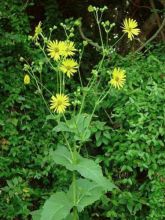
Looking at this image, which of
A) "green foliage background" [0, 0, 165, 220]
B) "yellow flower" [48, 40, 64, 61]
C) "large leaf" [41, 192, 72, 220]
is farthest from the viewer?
"green foliage background" [0, 0, 165, 220]

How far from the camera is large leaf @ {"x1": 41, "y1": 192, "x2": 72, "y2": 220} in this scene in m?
2.66

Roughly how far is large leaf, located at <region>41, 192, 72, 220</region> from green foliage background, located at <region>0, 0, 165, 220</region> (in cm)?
64

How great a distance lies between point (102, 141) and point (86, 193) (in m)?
0.76

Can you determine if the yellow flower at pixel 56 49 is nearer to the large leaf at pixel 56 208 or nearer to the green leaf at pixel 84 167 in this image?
the green leaf at pixel 84 167

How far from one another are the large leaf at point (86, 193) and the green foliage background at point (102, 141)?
44 cm

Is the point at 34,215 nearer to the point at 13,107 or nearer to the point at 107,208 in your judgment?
the point at 107,208

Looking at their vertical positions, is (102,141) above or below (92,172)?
above

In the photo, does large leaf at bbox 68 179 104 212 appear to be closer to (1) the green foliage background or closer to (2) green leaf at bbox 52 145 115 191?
(2) green leaf at bbox 52 145 115 191

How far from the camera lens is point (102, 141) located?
3.58 metres

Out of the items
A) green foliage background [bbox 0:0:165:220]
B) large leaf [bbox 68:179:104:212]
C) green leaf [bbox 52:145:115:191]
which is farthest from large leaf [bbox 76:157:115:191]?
green foliage background [bbox 0:0:165:220]

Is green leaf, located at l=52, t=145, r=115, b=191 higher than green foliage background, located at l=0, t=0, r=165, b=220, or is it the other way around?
green foliage background, located at l=0, t=0, r=165, b=220

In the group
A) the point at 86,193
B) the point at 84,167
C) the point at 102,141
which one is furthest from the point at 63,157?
the point at 102,141

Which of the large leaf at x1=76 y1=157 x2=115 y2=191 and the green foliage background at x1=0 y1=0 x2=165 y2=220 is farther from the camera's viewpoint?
the green foliage background at x1=0 y1=0 x2=165 y2=220

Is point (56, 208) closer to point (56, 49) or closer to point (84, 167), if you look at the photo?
point (84, 167)
